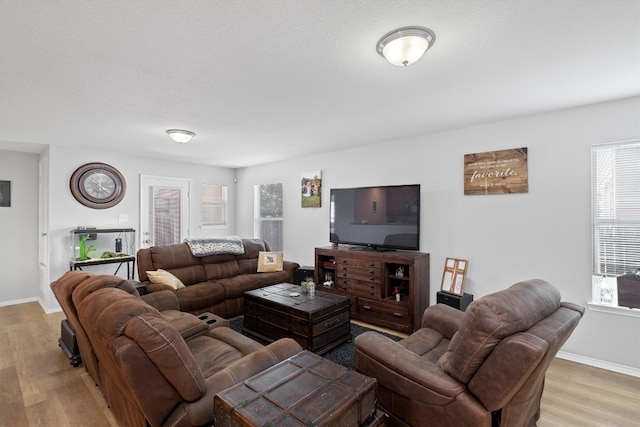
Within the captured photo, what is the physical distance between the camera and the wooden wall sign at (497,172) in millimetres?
3189

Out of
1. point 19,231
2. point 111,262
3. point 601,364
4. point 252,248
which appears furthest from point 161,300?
point 601,364

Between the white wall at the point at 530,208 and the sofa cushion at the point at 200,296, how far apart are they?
269 centimetres

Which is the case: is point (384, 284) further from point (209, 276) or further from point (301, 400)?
point (301, 400)

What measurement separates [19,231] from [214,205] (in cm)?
314

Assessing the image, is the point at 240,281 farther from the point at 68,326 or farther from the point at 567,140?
the point at 567,140

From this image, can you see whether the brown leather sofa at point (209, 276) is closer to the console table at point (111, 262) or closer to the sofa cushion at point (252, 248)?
the sofa cushion at point (252, 248)

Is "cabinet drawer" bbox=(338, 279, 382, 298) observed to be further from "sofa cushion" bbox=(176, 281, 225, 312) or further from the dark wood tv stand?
"sofa cushion" bbox=(176, 281, 225, 312)

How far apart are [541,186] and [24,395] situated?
5.05 m

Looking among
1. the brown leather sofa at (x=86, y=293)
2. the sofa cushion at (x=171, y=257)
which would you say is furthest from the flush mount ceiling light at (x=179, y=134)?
the brown leather sofa at (x=86, y=293)

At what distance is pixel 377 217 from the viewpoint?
13.3 ft

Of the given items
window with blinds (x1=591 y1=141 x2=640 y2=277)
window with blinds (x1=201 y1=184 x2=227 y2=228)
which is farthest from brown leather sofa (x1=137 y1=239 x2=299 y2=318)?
window with blinds (x1=591 y1=141 x2=640 y2=277)

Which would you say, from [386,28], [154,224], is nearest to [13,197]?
[154,224]

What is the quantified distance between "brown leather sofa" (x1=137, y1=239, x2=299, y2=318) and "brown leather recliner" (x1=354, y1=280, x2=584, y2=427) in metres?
2.74

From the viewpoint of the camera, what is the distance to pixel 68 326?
297 cm
